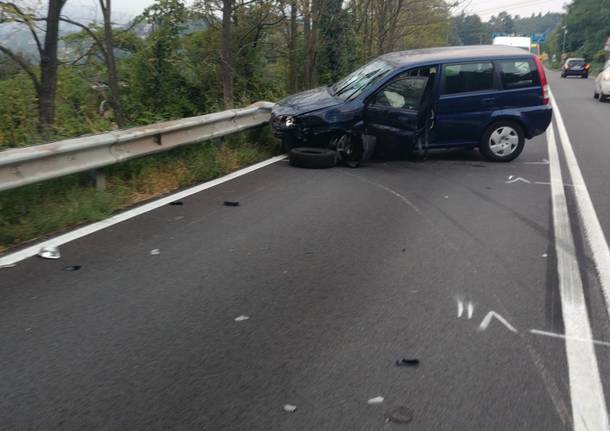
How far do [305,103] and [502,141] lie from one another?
11.2 feet

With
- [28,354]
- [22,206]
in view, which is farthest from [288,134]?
[28,354]

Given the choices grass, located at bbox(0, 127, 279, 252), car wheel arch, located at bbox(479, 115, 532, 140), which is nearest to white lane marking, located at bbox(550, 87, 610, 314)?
car wheel arch, located at bbox(479, 115, 532, 140)

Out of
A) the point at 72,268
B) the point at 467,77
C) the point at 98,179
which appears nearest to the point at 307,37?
the point at 467,77

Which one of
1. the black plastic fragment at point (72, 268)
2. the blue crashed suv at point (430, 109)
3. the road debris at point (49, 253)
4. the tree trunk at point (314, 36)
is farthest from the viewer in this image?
the tree trunk at point (314, 36)

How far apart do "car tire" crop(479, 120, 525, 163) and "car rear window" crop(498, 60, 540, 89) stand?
657 millimetres

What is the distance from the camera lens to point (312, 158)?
1012cm

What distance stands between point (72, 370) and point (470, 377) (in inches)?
86.4

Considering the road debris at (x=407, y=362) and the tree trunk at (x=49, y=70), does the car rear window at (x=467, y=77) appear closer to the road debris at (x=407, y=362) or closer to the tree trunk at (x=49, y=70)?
the tree trunk at (x=49, y=70)

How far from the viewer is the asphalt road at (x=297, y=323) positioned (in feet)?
10.6

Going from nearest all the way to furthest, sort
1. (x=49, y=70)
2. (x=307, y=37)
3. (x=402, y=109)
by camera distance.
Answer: (x=402, y=109), (x=49, y=70), (x=307, y=37)

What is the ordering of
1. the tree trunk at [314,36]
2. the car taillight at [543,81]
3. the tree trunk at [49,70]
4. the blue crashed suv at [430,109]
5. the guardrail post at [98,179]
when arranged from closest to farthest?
the guardrail post at [98,179] < the blue crashed suv at [430,109] < the car taillight at [543,81] < the tree trunk at [49,70] < the tree trunk at [314,36]

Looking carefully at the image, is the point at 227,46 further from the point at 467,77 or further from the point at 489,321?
the point at 489,321

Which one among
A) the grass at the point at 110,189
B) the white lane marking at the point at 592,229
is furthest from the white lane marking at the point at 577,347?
the grass at the point at 110,189

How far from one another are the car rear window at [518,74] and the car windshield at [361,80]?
1.96 metres
